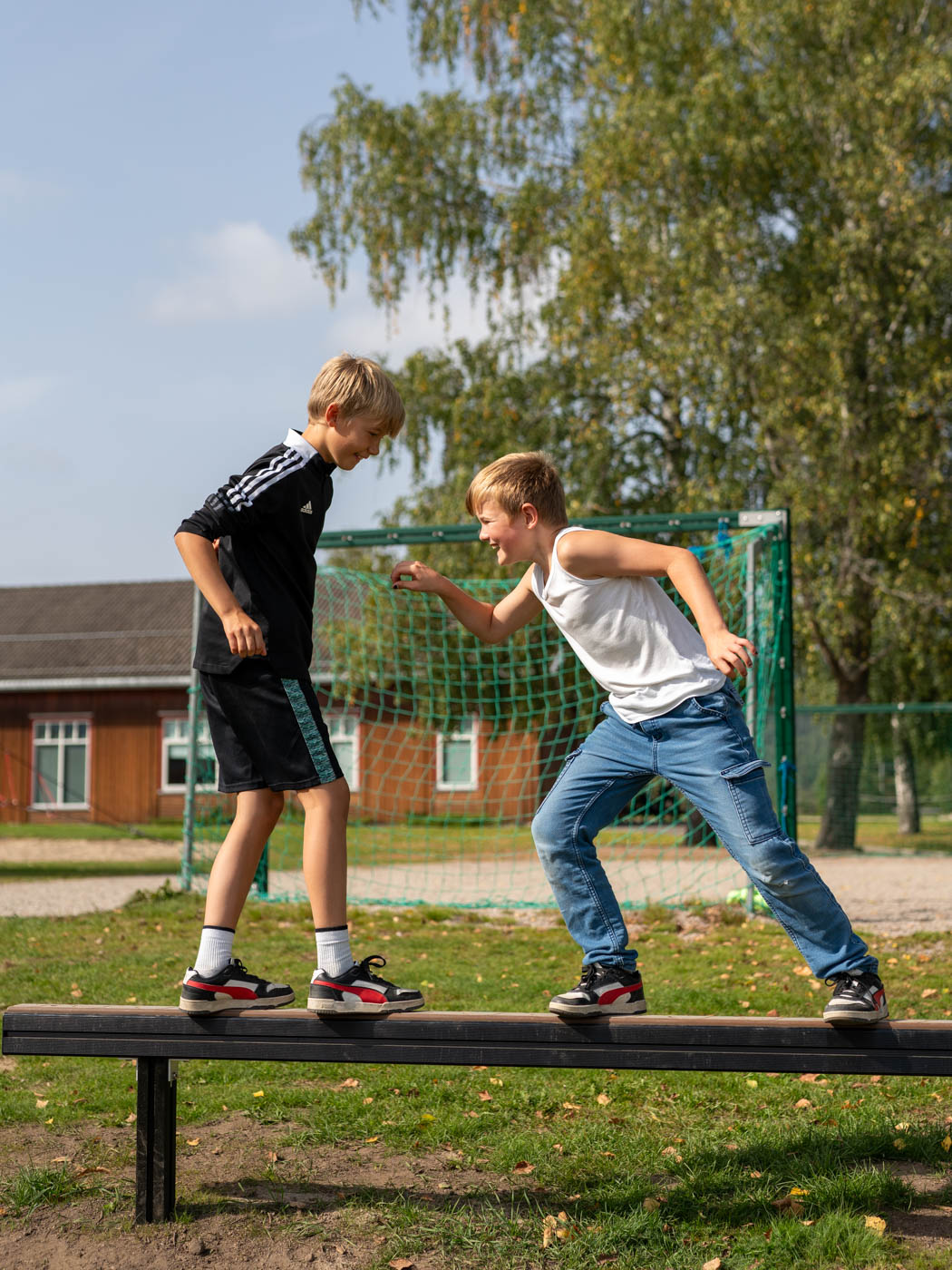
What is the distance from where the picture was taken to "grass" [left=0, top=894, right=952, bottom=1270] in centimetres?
309

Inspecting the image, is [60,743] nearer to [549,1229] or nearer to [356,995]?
[356,995]

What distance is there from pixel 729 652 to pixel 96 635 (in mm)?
32699

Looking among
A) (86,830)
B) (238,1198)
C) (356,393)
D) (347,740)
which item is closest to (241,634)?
(356,393)

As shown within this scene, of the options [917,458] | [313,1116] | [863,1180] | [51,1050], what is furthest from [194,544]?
[917,458]

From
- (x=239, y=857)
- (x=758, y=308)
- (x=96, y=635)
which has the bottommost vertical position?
(x=239, y=857)

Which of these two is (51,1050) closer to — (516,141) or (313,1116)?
(313,1116)

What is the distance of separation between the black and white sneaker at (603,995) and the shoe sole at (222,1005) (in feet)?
2.48

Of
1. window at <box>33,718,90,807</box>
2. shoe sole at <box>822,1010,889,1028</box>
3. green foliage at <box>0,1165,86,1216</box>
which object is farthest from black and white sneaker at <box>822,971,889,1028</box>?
window at <box>33,718,90,807</box>

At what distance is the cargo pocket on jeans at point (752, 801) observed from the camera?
3.11 meters

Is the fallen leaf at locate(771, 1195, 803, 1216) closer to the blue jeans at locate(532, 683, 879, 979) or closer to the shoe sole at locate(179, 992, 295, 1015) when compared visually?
the blue jeans at locate(532, 683, 879, 979)

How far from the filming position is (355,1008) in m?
3.20

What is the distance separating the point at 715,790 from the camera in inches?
125

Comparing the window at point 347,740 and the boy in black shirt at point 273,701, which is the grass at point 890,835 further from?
the boy in black shirt at point 273,701

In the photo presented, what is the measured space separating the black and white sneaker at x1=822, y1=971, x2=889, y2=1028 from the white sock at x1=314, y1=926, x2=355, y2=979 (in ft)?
4.01
